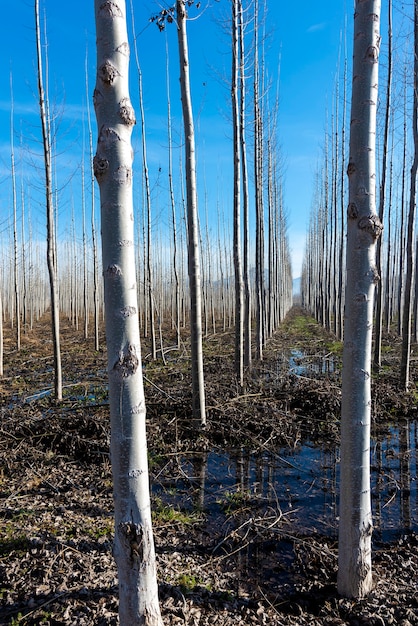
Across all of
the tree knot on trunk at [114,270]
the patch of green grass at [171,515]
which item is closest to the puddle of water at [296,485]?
the patch of green grass at [171,515]

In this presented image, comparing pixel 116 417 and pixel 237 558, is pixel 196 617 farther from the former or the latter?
pixel 116 417

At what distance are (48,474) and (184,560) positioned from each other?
2.15m

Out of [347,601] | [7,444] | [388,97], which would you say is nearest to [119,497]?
[347,601]

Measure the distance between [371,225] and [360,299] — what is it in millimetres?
418

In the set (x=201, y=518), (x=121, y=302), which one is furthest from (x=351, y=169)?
(x=201, y=518)

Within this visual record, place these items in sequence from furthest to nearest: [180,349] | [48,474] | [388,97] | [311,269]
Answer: [311,269] < [180,349] < [388,97] < [48,474]

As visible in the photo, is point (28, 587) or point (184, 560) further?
point (184, 560)

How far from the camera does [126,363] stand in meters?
1.72

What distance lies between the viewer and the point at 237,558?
2980mm

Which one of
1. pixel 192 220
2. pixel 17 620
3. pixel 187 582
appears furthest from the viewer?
pixel 192 220

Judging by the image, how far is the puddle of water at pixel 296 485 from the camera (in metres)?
3.62

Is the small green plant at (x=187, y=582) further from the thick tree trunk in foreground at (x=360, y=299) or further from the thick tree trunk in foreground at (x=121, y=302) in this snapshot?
the thick tree trunk in foreground at (x=360, y=299)

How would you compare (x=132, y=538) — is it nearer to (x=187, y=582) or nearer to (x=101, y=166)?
(x=187, y=582)

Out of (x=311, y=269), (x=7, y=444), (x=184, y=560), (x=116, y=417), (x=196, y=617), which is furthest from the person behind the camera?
(x=311, y=269)
